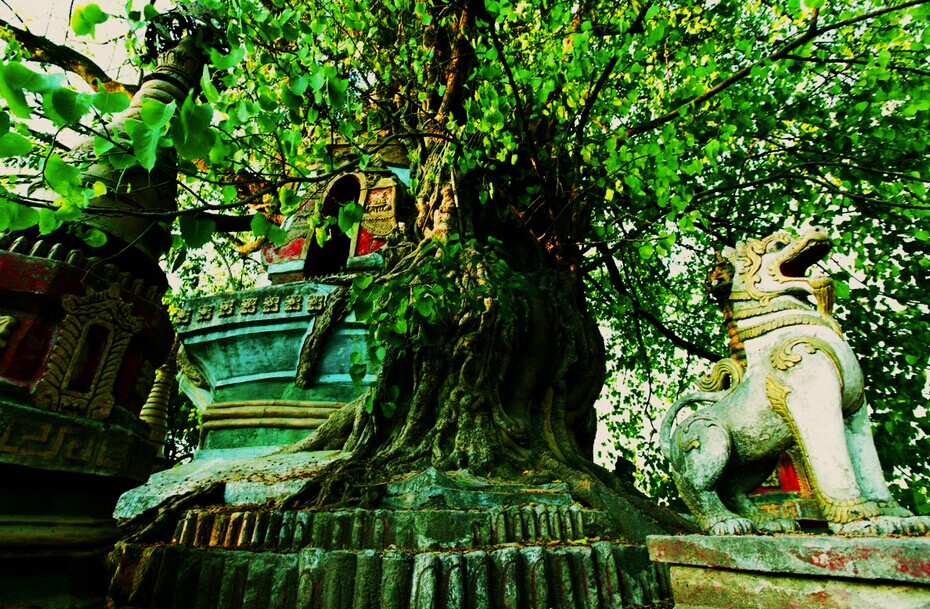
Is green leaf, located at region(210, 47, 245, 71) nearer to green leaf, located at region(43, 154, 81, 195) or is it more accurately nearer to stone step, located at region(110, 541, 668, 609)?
green leaf, located at region(43, 154, 81, 195)

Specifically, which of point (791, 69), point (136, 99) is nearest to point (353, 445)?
point (136, 99)

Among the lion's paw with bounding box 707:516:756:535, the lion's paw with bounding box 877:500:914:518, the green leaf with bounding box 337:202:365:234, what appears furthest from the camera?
the green leaf with bounding box 337:202:365:234

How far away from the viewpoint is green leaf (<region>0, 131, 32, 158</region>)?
1.61 m

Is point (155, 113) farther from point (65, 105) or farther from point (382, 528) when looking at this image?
point (382, 528)

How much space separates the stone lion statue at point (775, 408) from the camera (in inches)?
102

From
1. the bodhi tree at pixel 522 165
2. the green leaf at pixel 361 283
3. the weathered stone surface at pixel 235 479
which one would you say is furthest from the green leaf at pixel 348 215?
the weathered stone surface at pixel 235 479

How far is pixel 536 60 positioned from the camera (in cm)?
557

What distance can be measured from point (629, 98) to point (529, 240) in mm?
1963

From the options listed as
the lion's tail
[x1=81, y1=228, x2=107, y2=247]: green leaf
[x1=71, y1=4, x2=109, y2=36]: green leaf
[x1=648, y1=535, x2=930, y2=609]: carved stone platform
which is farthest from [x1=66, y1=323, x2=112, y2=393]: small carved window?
the lion's tail

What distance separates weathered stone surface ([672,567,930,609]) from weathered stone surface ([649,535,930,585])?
0.04 metres

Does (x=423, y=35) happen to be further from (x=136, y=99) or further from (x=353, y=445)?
(x=353, y=445)

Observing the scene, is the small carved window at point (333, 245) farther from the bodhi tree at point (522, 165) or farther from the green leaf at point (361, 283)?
the green leaf at point (361, 283)

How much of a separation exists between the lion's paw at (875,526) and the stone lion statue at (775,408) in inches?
0.8

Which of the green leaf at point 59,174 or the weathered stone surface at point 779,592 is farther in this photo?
the green leaf at point 59,174
